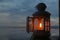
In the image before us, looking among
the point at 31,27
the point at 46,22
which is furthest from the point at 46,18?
the point at 31,27

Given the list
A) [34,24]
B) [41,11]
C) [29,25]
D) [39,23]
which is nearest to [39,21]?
[39,23]

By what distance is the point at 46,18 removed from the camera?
6227mm

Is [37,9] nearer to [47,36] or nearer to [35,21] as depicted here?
[35,21]

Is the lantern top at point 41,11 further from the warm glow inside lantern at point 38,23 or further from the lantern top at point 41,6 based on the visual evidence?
the warm glow inside lantern at point 38,23

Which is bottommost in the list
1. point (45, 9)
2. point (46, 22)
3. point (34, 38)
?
point (34, 38)

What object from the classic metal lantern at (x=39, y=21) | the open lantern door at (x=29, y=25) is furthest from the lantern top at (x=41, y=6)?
the open lantern door at (x=29, y=25)

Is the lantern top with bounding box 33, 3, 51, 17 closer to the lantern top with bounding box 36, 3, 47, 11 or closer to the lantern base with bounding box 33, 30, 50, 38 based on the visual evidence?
the lantern top with bounding box 36, 3, 47, 11

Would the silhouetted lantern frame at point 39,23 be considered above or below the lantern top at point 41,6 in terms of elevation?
below

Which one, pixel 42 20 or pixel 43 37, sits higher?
pixel 42 20

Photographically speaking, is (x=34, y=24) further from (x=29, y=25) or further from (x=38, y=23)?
(x=29, y=25)

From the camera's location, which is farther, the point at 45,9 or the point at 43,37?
the point at 45,9

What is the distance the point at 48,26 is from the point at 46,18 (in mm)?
269

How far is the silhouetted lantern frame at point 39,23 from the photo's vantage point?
238 inches

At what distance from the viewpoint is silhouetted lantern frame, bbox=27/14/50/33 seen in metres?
6.05
